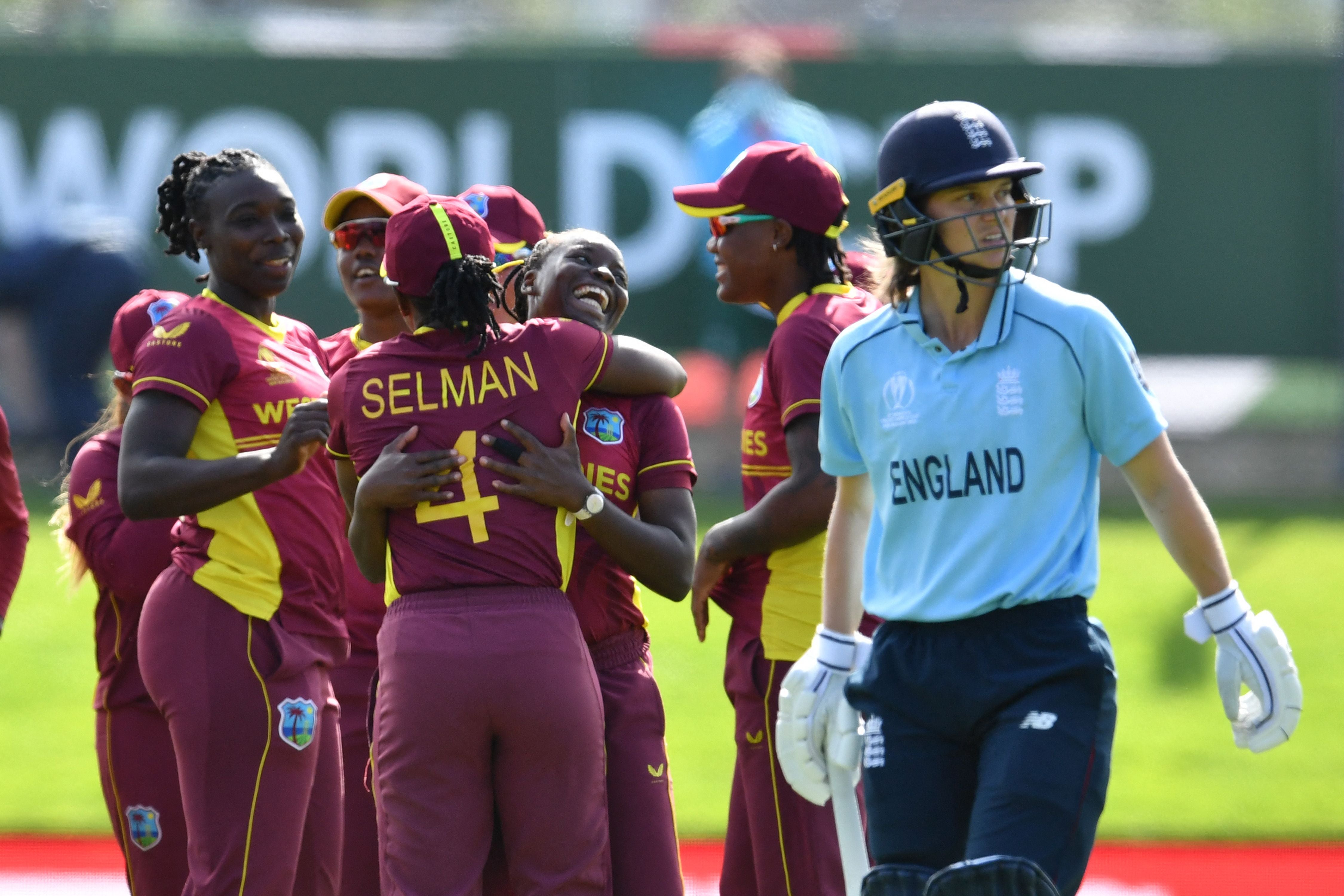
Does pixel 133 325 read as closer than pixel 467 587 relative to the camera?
No

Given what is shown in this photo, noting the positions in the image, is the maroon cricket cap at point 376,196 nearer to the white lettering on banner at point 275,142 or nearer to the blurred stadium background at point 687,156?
the blurred stadium background at point 687,156

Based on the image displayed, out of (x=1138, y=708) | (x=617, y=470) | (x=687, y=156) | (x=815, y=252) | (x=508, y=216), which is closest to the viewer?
(x=617, y=470)

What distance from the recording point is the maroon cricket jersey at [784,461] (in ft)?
13.2

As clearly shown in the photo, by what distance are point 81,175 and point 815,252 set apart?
9.31 metres

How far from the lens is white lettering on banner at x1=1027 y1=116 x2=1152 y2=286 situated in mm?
12492

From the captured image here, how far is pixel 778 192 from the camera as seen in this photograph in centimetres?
423

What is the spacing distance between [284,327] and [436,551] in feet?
3.69

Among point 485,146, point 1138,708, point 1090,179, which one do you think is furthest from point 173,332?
point 1090,179

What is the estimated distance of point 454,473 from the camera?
333cm

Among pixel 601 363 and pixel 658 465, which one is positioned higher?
pixel 601 363

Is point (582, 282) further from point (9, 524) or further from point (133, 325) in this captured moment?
point (9, 524)

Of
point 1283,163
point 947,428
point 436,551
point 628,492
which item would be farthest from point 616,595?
point 1283,163

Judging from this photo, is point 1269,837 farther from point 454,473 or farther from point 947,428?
point 454,473

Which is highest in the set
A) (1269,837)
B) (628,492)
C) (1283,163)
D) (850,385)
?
(1283,163)
